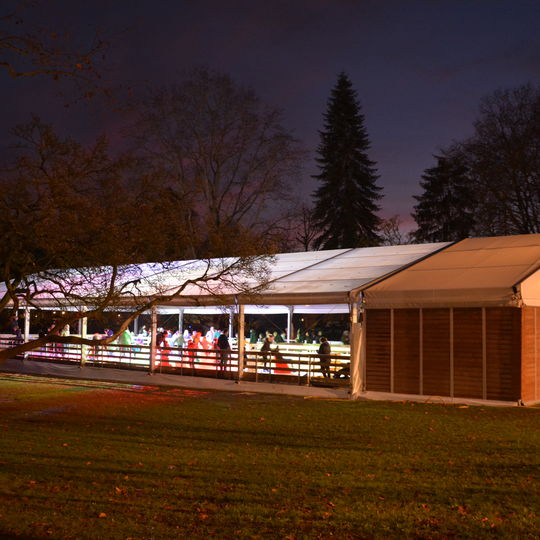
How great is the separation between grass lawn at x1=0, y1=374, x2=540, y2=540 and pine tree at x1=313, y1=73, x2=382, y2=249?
95.0 feet

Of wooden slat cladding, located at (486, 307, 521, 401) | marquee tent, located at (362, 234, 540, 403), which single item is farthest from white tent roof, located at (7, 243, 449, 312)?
wooden slat cladding, located at (486, 307, 521, 401)

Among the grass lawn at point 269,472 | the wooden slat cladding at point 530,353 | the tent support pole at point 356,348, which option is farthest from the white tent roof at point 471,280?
the grass lawn at point 269,472

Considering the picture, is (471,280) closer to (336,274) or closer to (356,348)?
(356,348)

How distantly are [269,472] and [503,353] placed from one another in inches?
331

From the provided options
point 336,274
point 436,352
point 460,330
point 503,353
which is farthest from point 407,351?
point 336,274

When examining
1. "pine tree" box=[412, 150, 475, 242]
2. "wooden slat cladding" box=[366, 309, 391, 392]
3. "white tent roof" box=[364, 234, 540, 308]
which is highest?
"pine tree" box=[412, 150, 475, 242]

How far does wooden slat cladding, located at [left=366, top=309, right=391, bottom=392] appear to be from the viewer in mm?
15891

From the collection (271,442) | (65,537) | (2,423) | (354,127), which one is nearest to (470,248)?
(271,442)

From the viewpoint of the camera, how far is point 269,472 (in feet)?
25.4

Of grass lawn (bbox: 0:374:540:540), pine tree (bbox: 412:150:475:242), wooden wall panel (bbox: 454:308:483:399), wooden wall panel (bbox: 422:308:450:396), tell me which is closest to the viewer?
grass lawn (bbox: 0:374:540:540)

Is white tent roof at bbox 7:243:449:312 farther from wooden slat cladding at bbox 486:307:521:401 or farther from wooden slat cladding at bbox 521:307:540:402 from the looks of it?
wooden slat cladding at bbox 521:307:540:402

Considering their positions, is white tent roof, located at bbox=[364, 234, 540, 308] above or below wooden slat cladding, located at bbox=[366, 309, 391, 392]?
above

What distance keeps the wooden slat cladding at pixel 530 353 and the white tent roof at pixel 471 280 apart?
46 cm

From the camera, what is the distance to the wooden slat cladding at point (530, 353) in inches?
563
